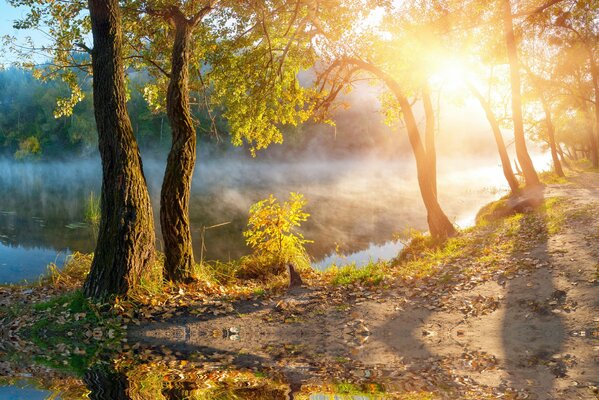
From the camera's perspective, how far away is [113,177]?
30.8 ft

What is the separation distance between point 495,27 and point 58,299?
67.2 feet

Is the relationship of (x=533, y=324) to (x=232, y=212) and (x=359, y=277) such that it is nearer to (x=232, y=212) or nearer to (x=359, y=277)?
(x=359, y=277)

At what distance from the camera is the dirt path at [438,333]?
21.1 ft

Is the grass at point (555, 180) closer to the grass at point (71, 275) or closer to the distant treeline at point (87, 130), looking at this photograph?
the grass at point (71, 275)

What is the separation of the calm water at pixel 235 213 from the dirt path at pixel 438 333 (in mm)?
4822

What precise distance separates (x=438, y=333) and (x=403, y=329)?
2.00 feet

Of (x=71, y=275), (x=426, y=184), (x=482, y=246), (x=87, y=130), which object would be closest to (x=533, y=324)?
(x=482, y=246)

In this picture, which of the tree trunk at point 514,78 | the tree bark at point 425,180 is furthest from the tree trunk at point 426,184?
the tree trunk at point 514,78

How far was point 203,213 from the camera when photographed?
114 feet

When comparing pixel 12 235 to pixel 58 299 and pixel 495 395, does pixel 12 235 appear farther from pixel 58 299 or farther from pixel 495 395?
pixel 495 395

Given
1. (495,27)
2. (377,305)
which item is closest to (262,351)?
(377,305)

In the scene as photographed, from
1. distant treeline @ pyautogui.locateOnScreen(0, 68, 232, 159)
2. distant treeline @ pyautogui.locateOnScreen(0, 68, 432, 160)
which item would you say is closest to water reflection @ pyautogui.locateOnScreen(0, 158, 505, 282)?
distant treeline @ pyautogui.locateOnScreen(0, 68, 432, 160)

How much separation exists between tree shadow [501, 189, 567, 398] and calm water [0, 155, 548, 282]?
306 inches

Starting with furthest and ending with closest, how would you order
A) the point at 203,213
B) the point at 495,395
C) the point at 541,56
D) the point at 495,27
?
the point at 203,213 < the point at 541,56 < the point at 495,27 < the point at 495,395
